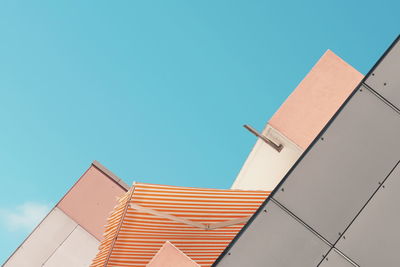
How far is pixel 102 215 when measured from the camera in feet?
49.8

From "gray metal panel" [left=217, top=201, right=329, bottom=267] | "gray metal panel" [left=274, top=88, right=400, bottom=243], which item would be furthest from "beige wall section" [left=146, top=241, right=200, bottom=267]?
"gray metal panel" [left=274, top=88, right=400, bottom=243]

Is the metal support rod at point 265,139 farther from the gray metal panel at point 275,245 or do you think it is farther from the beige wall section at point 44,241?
the gray metal panel at point 275,245

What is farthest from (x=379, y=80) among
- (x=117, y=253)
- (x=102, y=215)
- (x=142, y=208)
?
(x=102, y=215)

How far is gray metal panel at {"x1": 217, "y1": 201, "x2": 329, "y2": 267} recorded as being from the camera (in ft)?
15.5

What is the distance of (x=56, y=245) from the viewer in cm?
1452

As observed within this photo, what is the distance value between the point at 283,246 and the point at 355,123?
1.45m

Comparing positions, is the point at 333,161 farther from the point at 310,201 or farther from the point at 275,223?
the point at 275,223

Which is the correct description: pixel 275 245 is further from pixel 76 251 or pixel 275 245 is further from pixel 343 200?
pixel 76 251

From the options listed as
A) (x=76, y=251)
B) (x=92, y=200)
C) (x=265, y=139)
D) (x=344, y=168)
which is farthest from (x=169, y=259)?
(x=92, y=200)

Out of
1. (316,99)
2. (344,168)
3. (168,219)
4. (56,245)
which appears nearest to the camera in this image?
(344,168)

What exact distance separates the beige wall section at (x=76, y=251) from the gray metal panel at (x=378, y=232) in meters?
11.1

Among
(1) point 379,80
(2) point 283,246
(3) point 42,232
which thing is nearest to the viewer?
(2) point 283,246

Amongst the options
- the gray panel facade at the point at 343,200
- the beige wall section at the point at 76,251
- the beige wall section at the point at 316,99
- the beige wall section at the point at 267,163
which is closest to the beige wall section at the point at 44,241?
the beige wall section at the point at 76,251

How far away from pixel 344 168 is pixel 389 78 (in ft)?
3.53
